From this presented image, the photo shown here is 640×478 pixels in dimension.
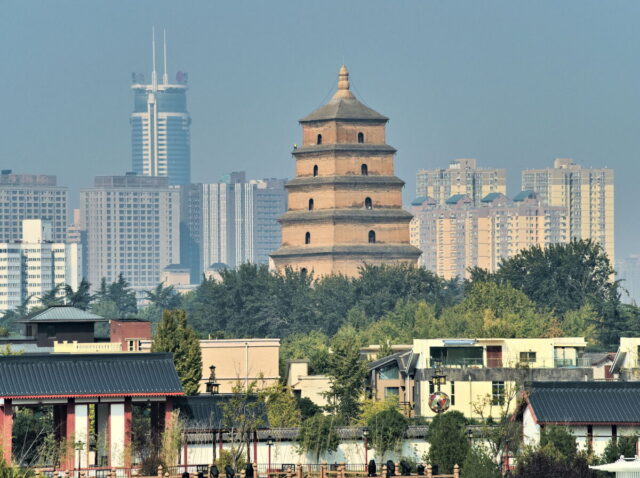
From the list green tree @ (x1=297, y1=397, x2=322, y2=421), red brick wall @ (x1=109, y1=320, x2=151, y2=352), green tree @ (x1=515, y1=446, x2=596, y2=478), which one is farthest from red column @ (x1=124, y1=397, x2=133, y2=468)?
red brick wall @ (x1=109, y1=320, x2=151, y2=352)

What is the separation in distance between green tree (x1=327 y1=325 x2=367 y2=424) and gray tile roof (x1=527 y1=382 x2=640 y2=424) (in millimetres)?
23724

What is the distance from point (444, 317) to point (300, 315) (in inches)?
1392

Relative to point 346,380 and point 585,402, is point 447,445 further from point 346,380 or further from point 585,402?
point 346,380

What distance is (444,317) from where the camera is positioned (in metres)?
141

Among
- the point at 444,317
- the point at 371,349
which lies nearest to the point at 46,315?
the point at 371,349

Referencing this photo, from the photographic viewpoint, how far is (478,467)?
65750 millimetres

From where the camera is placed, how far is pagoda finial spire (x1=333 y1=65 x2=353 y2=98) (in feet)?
609

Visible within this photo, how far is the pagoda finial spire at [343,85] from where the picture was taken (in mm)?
185500

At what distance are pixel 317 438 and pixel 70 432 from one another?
863cm

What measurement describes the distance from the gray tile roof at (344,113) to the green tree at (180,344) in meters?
81.0

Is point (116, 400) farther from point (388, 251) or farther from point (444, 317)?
point (388, 251)

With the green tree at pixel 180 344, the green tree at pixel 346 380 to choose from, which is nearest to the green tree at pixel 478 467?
the green tree at pixel 346 380

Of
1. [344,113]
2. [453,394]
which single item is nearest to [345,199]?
[344,113]

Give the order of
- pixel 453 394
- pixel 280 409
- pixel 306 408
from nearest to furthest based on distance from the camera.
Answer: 1. pixel 280 409
2. pixel 306 408
3. pixel 453 394
